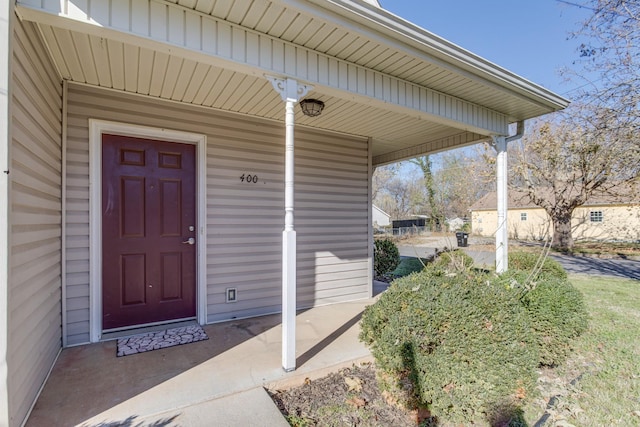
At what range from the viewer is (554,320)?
274 centimetres

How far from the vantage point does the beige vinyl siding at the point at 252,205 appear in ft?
9.48

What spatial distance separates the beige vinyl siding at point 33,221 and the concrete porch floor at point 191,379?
0.62 ft

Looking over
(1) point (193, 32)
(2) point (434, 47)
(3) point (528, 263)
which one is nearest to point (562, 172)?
(3) point (528, 263)

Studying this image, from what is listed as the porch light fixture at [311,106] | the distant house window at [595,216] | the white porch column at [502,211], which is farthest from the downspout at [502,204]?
the distant house window at [595,216]

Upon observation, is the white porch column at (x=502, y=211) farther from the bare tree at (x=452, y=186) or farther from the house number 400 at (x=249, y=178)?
the bare tree at (x=452, y=186)

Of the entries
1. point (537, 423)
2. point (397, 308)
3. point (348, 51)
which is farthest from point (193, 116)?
point (537, 423)

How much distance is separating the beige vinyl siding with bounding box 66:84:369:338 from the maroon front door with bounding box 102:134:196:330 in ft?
0.56

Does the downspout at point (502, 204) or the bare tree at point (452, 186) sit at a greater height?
the bare tree at point (452, 186)

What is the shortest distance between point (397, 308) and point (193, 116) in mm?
2805

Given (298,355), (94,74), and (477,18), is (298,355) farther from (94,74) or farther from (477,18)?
(477,18)

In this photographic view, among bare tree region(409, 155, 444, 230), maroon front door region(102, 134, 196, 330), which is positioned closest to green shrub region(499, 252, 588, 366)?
maroon front door region(102, 134, 196, 330)

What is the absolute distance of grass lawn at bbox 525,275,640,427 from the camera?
→ 2062 millimetres

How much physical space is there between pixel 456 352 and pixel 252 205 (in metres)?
2.62

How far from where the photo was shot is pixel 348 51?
2607 mm
